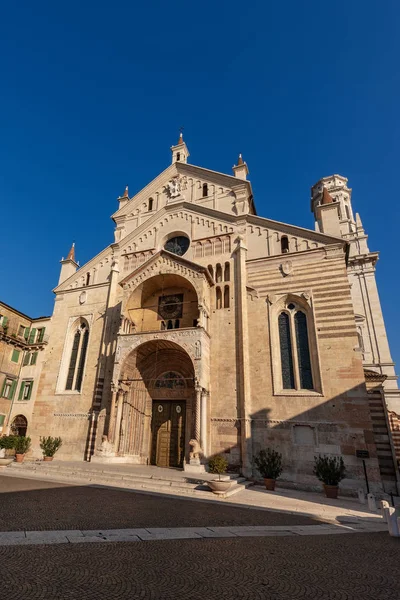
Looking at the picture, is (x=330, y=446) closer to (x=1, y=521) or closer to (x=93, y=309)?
(x=1, y=521)

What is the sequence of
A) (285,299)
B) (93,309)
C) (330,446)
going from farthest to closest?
(93,309) → (285,299) → (330,446)

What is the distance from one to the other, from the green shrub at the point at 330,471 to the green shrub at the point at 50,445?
46.2ft

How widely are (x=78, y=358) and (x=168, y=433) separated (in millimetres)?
7879

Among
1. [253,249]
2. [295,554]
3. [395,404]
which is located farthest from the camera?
[395,404]

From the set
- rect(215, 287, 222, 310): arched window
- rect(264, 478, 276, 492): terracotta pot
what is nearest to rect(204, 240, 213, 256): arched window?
rect(215, 287, 222, 310): arched window

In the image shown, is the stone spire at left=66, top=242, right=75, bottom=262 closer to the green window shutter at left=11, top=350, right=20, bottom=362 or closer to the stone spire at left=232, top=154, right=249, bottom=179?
the green window shutter at left=11, top=350, right=20, bottom=362

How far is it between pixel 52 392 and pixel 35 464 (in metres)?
5.41

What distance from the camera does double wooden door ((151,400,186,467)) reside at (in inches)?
711

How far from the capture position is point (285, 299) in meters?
18.2

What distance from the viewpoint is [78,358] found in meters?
21.5

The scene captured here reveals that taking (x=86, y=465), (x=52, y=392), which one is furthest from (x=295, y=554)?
(x=52, y=392)

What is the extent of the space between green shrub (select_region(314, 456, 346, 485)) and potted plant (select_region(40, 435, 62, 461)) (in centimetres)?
1410

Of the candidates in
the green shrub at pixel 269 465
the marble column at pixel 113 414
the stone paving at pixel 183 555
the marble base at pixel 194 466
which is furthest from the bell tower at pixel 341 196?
the stone paving at pixel 183 555

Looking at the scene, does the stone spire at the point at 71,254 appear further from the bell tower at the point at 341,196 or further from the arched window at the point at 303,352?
the bell tower at the point at 341,196
